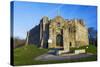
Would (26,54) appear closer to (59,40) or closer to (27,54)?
(27,54)

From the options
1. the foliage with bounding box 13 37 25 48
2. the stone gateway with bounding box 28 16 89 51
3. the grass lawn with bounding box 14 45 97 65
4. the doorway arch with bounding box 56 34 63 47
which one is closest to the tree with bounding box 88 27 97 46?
the stone gateway with bounding box 28 16 89 51

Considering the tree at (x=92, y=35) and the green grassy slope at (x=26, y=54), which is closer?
the green grassy slope at (x=26, y=54)

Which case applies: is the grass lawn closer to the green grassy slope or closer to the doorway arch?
the green grassy slope

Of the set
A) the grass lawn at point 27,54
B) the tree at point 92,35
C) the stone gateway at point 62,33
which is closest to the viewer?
the grass lawn at point 27,54

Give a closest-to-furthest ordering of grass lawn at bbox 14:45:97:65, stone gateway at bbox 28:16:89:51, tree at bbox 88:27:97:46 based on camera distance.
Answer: grass lawn at bbox 14:45:97:65, stone gateway at bbox 28:16:89:51, tree at bbox 88:27:97:46

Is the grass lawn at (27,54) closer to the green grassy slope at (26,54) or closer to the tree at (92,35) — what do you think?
the green grassy slope at (26,54)

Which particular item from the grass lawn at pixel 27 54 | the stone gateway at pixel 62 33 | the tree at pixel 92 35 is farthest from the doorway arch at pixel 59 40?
the tree at pixel 92 35

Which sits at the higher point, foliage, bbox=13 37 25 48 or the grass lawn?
foliage, bbox=13 37 25 48

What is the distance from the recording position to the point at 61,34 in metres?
2.33

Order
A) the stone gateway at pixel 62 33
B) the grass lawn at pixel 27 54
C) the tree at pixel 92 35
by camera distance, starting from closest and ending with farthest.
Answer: the grass lawn at pixel 27 54 → the stone gateway at pixel 62 33 → the tree at pixel 92 35

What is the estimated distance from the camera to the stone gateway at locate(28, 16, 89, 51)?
2252 mm

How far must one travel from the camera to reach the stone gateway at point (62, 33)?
7.39 ft

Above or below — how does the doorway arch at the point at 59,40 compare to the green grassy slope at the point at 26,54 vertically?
above
